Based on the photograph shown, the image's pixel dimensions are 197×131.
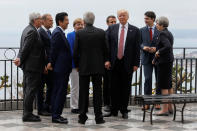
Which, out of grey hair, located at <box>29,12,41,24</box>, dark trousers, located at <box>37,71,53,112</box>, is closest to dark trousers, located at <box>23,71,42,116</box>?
dark trousers, located at <box>37,71,53,112</box>

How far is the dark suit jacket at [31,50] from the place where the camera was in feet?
25.3

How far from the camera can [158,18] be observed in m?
8.48

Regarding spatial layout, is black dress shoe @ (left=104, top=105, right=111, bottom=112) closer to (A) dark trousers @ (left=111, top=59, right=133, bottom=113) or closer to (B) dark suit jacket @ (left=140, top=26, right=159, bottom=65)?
(A) dark trousers @ (left=111, top=59, right=133, bottom=113)

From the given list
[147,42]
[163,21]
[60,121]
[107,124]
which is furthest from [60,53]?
[147,42]

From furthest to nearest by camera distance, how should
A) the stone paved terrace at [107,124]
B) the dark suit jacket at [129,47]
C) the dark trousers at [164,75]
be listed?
1. the dark trousers at [164,75]
2. the dark suit jacket at [129,47]
3. the stone paved terrace at [107,124]

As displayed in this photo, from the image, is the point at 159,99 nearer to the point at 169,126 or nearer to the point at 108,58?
the point at 169,126

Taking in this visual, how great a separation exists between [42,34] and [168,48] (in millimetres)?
→ 2252

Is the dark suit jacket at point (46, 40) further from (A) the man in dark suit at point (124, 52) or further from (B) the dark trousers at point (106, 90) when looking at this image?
(B) the dark trousers at point (106, 90)

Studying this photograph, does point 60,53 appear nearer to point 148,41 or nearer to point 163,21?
point 163,21

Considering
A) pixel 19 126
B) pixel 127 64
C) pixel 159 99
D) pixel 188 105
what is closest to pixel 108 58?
pixel 127 64

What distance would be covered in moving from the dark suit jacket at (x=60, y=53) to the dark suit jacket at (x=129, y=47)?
0.94 m

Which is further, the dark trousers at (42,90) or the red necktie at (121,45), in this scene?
the dark trousers at (42,90)

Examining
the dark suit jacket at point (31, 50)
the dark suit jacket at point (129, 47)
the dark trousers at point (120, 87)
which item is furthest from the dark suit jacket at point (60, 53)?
the dark trousers at point (120, 87)

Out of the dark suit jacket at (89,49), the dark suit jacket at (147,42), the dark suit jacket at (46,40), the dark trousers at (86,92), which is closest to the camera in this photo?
the dark suit jacket at (89,49)
